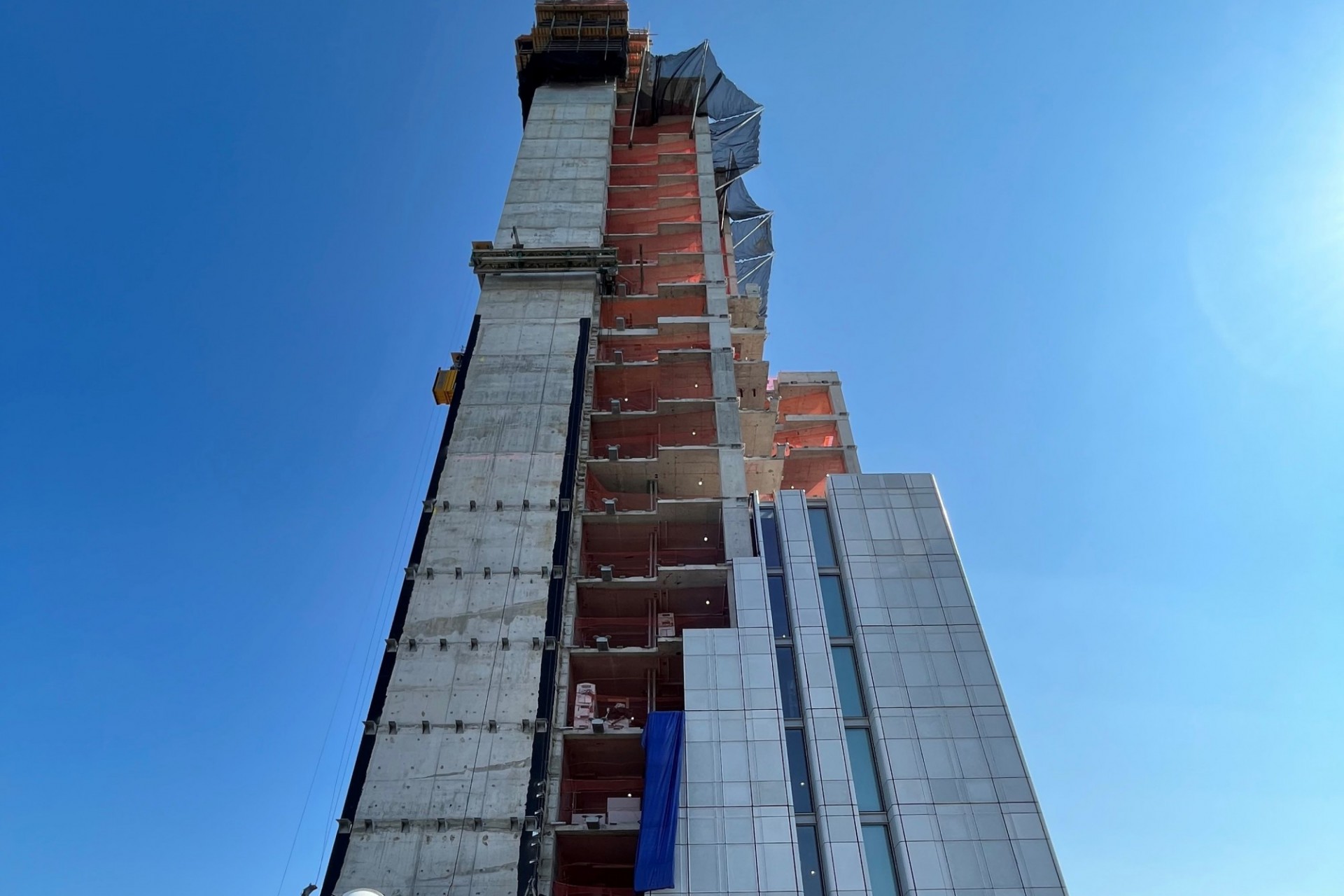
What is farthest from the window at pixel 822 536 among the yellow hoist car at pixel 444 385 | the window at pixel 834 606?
the yellow hoist car at pixel 444 385

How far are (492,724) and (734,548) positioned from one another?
1250cm

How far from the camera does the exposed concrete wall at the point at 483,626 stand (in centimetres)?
2903

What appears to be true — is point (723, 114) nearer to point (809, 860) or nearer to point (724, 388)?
point (724, 388)

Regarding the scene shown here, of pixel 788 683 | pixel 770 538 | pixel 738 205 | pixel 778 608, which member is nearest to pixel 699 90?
pixel 738 205

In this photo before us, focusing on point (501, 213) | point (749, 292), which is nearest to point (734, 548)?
point (749, 292)

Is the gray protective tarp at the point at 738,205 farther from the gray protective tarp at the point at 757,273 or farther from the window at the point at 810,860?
the window at the point at 810,860

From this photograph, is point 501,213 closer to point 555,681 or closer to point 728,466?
point 728,466

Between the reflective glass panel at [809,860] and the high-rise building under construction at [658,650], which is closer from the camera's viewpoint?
the reflective glass panel at [809,860]

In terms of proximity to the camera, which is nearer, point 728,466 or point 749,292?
point 728,466

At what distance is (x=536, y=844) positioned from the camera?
2880cm

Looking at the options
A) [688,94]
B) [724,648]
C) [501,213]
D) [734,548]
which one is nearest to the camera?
[724,648]

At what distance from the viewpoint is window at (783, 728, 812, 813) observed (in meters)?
30.6

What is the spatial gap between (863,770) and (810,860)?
3.71 meters

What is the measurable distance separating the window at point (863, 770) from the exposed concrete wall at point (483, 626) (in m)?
11.1
